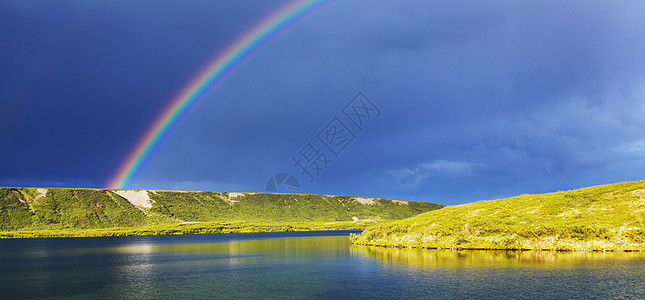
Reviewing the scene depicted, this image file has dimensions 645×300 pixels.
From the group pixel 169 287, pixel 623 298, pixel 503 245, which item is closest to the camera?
pixel 623 298

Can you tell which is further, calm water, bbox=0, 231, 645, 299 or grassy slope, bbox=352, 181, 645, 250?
grassy slope, bbox=352, 181, 645, 250

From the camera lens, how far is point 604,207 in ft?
296

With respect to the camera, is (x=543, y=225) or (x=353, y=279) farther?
(x=543, y=225)

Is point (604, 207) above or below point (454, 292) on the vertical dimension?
above

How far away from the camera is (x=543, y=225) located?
276 ft

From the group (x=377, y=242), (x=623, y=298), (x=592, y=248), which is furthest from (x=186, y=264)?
(x=592, y=248)

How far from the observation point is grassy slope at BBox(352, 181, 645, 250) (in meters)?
74.9

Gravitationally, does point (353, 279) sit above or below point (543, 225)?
below

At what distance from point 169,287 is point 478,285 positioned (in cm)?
3668

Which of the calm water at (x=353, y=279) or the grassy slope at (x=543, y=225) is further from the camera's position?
the grassy slope at (x=543, y=225)

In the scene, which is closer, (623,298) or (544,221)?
(623,298)

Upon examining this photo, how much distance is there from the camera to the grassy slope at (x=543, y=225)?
246ft

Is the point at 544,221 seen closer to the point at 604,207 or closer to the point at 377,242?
the point at 604,207

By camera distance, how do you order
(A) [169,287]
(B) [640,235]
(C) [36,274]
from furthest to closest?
(B) [640,235] < (C) [36,274] < (A) [169,287]
